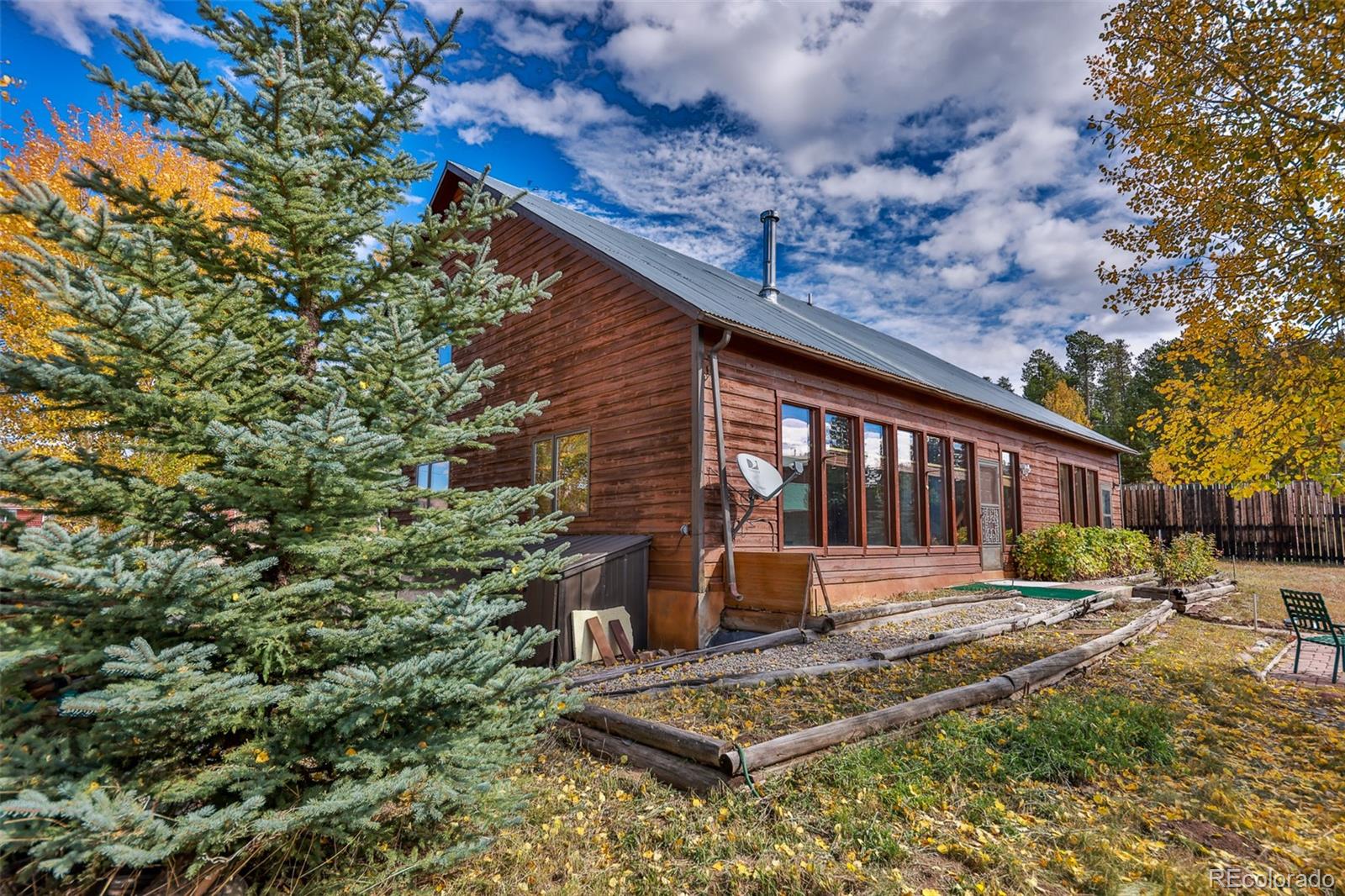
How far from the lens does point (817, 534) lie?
30.5ft

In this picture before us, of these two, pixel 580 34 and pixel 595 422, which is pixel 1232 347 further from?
pixel 580 34

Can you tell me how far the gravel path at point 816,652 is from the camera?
19.5ft

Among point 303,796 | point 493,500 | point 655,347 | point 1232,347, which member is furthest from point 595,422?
point 1232,347

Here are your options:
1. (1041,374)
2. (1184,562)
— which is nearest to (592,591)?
(1184,562)

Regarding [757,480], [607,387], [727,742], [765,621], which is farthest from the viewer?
[607,387]

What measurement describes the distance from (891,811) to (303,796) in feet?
9.28

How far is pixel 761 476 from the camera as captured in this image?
26.5 feet

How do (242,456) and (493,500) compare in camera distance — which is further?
(493,500)

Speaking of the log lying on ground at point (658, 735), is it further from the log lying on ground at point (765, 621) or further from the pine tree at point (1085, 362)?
the pine tree at point (1085, 362)

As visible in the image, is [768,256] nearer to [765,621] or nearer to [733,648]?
[765,621]

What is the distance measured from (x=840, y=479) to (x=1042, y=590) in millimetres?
4915

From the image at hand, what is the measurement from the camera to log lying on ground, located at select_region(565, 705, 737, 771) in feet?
11.8

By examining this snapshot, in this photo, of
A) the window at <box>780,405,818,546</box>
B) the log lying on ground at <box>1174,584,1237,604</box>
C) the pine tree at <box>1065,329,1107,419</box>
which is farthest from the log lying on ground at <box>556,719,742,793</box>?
the pine tree at <box>1065,329,1107,419</box>

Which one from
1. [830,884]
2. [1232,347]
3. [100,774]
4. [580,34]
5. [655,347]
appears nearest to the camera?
[100,774]
